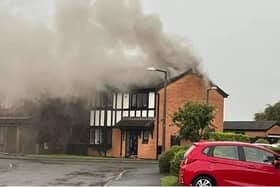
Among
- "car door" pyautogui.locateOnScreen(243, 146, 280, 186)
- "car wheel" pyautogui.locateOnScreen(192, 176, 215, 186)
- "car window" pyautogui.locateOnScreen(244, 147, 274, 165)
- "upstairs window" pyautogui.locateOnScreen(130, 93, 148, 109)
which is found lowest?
"car wheel" pyautogui.locateOnScreen(192, 176, 215, 186)

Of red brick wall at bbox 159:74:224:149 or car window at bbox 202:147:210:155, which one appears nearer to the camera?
car window at bbox 202:147:210:155

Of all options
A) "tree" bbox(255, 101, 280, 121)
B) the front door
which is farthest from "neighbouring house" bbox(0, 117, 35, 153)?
"tree" bbox(255, 101, 280, 121)

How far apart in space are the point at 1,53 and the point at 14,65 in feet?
5.89

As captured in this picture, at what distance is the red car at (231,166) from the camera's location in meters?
14.5

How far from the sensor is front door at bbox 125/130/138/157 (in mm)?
47062

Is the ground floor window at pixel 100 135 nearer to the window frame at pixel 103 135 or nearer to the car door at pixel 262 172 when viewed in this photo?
the window frame at pixel 103 135

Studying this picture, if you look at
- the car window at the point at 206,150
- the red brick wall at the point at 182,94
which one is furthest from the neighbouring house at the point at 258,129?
the car window at the point at 206,150

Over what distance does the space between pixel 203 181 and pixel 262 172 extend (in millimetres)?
1563

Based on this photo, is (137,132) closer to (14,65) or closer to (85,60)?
(85,60)

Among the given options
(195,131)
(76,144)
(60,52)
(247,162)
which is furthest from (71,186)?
(76,144)

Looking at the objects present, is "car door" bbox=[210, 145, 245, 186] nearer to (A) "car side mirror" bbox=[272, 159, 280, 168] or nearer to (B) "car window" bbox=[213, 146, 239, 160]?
(B) "car window" bbox=[213, 146, 239, 160]

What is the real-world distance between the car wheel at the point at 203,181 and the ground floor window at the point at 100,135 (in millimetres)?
34099

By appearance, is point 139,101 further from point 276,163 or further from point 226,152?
point 276,163

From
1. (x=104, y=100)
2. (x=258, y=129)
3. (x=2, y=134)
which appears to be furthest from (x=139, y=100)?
(x=258, y=129)
